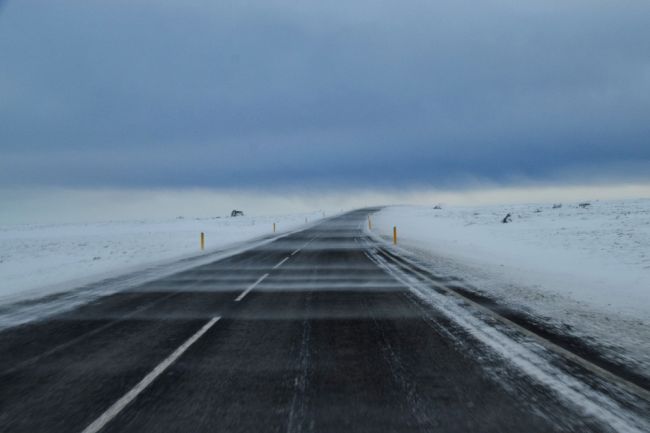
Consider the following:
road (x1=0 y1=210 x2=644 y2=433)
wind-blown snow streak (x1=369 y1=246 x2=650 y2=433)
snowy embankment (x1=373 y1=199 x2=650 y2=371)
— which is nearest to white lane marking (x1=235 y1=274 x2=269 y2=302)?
road (x1=0 y1=210 x2=644 y2=433)

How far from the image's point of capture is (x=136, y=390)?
4.02 metres

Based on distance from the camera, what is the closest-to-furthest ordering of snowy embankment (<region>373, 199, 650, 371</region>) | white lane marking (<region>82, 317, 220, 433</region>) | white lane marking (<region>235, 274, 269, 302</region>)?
white lane marking (<region>82, 317, 220, 433</region>) → snowy embankment (<region>373, 199, 650, 371</region>) → white lane marking (<region>235, 274, 269, 302</region>)

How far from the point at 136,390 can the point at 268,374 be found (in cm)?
135

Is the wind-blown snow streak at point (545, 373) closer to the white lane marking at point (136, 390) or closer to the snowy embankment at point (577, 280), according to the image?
the snowy embankment at point (577, 280)

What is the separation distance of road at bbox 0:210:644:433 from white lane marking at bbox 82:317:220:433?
2cm

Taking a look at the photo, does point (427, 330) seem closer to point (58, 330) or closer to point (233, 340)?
point (233, 340)

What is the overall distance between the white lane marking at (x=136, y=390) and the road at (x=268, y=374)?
0.05 ft

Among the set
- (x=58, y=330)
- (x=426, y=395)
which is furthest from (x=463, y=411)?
(x=58, y=330)

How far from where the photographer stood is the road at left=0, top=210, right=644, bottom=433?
3.41 meters

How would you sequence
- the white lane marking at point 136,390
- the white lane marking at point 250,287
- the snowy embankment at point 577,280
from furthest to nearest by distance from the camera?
the white lane marking at point 250,287 → the snowy embankment at point 577,280 → the white lane marking at point 136,390

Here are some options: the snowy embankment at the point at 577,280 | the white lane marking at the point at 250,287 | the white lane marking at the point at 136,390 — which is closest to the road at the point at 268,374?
the white lane marking at the point at 136,390

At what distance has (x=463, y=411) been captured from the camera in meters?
3.54

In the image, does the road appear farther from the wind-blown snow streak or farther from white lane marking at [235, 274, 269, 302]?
white lane marking at [235, 274, 269, 302]

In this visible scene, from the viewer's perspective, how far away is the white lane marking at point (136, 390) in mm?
3371
